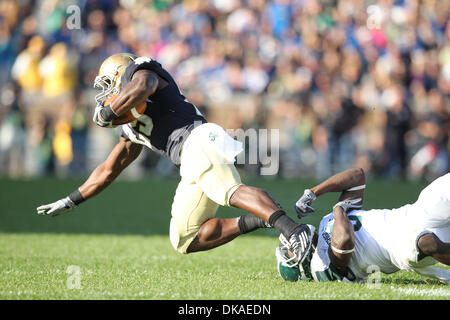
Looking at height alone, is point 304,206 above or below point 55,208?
above

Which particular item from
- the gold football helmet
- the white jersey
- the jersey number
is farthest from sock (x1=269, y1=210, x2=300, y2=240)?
the gold football helmet

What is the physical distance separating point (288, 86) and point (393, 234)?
29.1 feet

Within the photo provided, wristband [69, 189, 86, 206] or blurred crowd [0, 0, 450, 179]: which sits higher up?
blurred crowd [0, 0, 450, 179]

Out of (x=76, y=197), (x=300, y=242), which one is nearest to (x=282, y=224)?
(x=300, y=242)

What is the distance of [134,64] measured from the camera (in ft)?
16.9

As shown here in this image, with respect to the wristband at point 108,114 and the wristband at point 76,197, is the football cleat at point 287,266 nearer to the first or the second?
the wristband at point 108,114

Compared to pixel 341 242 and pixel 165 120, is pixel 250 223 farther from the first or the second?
pixel 165 120

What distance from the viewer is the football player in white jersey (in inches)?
179

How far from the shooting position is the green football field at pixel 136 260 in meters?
4.40

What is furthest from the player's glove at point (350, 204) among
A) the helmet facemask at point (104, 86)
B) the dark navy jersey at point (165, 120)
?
the helmet facemask at point (104, 86)

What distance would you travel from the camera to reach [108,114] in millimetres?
4922

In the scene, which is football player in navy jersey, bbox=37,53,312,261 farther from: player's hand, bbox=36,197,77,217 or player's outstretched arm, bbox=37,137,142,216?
player's outstretched arm, bbox=37,137,142,216

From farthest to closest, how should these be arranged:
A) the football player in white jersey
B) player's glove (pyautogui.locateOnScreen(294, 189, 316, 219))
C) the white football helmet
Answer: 1. player's glove (pyautogui.locateOnScreen(294, 189, 316, 219))
2. the white football helmet
3. the football player in white jersey
